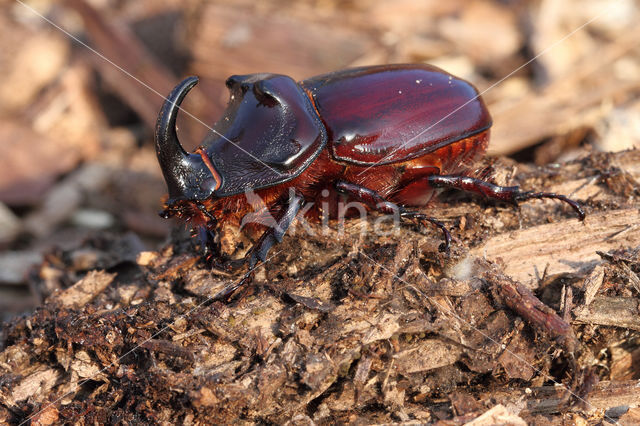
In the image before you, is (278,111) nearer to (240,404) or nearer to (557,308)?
(240,404)

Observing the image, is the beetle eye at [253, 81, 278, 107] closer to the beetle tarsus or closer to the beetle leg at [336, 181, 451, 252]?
the beetle leg at [336, 181, 451, 252]

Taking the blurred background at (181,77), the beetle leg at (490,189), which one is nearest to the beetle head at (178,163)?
the beetle leg at (490,189)

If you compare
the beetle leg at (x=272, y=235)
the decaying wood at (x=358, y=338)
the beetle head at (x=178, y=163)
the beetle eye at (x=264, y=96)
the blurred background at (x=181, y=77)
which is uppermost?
the blurred background at (x=181, y=77)

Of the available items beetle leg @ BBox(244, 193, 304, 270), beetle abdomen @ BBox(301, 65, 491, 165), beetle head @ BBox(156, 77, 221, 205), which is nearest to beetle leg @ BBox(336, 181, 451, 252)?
beetle abdomen @ BBox(301, 65, 491, 165)

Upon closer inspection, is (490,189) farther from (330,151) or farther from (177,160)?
(177,160)

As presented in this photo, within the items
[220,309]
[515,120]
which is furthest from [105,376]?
[515,120]

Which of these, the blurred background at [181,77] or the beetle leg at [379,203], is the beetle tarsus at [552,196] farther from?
the blurred background at [181,77]

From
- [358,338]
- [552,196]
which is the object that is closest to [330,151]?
[358,338]
